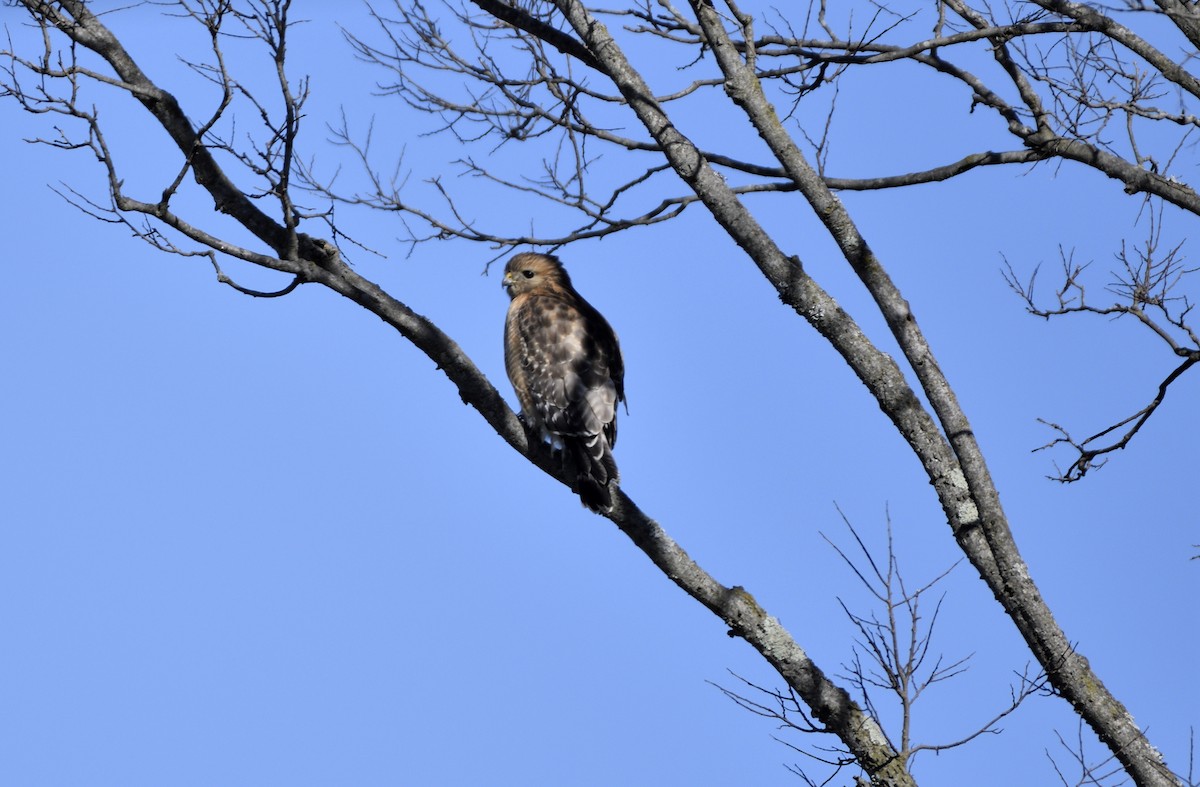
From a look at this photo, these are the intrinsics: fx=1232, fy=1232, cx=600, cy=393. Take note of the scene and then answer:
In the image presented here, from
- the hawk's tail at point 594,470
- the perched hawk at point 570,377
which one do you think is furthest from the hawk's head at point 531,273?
the hawk's tail at point 594,470

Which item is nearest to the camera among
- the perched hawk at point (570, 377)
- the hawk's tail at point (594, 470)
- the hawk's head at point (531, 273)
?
the hawk's tail at point (594, 470)

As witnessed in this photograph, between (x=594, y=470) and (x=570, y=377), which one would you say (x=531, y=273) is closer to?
(x=570, y=377)

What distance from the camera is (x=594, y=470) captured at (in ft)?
17.7

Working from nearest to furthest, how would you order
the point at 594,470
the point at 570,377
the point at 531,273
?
the point at 594,470 < the point at 570,377 < the point at 531,273

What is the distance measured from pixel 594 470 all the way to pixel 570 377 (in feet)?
2.90

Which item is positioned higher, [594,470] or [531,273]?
[531,273]

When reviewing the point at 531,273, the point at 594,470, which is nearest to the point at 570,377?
the point at 594,470

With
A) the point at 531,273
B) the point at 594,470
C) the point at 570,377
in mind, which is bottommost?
the point at 594,470

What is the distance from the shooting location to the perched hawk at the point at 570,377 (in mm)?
5520

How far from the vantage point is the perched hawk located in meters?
5.52

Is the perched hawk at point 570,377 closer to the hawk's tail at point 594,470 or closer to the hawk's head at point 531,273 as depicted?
the hawk's tail at point 594,470

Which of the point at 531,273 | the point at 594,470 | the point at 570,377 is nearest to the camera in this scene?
the point at 594,470

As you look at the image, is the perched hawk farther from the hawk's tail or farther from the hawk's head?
the hawk's head

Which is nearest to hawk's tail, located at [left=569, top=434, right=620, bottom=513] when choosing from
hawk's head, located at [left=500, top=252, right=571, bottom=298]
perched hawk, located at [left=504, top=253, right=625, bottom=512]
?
perched hawk, located at [left=504, top=253, right=625, bottom=512]
